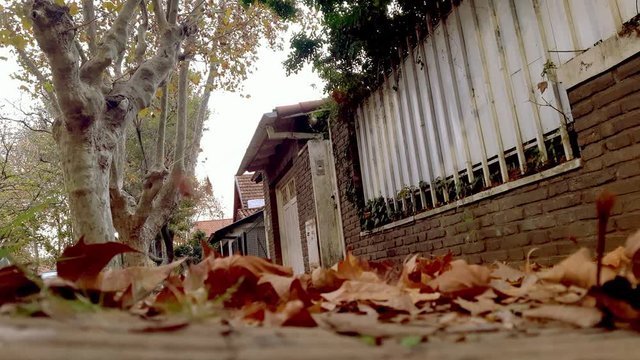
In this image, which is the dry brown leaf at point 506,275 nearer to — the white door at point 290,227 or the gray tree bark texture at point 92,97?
the gray tree bark texture at point 92,97

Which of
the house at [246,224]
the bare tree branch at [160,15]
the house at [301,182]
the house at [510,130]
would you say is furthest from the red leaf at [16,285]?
the house at [246,224]

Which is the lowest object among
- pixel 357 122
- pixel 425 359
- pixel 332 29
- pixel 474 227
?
pixel 425 359

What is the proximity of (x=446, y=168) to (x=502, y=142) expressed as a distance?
852 mm

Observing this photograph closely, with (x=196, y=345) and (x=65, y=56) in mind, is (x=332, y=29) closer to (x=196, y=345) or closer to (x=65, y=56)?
(x=65, y=56)

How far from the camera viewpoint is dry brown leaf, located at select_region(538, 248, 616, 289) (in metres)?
0.77

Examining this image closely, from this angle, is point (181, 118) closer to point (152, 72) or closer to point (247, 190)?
point (152, 72)

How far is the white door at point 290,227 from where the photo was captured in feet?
33.1

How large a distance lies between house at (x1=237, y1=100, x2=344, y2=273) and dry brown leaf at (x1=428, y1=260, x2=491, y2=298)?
5043 millimetres

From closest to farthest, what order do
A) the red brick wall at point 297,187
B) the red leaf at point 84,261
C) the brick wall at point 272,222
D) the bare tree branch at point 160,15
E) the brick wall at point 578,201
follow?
the red leaf at point 84,261 → the brick wall at point 578,201 → the bare tree branch at point 160,15 → the red brick wall at point 297,187 → the brick wall at point 272,222

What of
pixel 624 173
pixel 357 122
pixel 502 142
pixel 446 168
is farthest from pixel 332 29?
pixel 624 173

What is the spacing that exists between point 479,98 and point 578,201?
129 centimetres

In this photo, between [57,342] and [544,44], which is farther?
[544,44]

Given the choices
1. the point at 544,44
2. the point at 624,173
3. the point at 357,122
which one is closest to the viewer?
the point at 624,173

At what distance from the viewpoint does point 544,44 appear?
10.9 feet
